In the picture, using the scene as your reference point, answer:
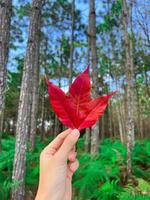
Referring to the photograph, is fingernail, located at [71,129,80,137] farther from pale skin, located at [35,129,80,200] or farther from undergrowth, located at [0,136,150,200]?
undergrowth, located at [0,136,150,200]

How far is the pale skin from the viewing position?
2.71ft

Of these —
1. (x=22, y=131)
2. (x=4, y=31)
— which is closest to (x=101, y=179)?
(x=22, y=131)

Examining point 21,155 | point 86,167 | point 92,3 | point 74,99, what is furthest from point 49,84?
point 92,3

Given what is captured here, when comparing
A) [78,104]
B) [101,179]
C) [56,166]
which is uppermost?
[78,104]

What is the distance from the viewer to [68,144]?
2.73ft

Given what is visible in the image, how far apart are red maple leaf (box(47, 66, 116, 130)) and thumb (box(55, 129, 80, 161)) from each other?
21 mm

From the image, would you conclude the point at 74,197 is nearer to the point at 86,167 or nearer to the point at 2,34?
the point at 86,167

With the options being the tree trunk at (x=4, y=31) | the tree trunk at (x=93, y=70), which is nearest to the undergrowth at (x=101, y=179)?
the tree trunk at (x=93, y=70)

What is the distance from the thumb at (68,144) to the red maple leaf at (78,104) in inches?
0.8

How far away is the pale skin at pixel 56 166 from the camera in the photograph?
0.83 meters

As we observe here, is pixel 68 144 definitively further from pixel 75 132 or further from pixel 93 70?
pixel 93 70

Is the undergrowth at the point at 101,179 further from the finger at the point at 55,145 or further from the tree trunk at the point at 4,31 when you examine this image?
the finger at the point at 55,145

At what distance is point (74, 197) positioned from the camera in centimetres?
752

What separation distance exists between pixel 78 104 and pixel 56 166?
0.57ft
